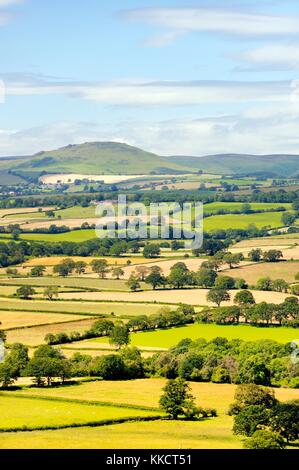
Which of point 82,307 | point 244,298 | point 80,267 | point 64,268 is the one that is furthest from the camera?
point 80,267

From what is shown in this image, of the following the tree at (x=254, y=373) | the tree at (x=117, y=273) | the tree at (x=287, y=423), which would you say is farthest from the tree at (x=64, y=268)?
the tree at (x=287, y=423)

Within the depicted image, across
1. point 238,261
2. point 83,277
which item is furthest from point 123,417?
point 238,261

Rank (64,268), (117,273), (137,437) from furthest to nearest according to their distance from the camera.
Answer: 1. (64,268)
2. (117,273)
3. (137,437)

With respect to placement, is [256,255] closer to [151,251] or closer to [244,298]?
[151,251]

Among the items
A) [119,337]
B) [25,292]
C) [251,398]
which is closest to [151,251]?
[25,292]

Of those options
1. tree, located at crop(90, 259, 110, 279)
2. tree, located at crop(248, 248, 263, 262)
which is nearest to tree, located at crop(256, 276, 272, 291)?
tree, located at crop(248, 248, 263, 262)
